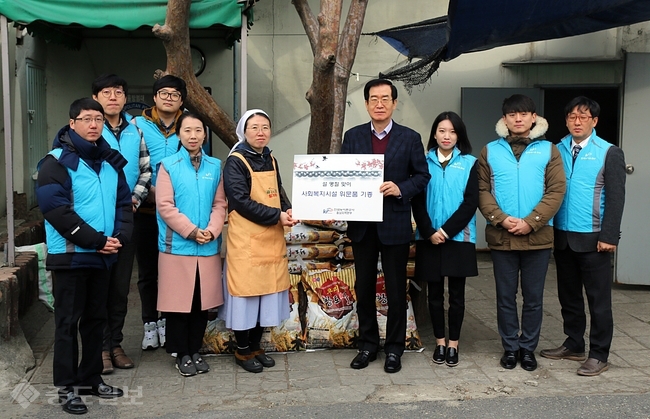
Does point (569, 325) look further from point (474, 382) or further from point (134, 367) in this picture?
point (134, 367)

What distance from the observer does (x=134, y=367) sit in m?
4.78

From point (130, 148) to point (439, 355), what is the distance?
2.60 metres

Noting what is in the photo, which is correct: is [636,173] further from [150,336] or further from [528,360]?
[150,336]

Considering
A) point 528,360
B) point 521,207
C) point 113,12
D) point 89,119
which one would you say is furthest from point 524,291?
point 113,12

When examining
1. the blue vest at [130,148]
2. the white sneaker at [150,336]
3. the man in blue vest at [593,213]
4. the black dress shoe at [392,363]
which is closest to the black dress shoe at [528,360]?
the man in blue vest at [593,213]

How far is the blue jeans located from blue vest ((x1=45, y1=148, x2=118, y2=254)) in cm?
262

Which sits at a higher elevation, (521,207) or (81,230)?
(521,207)

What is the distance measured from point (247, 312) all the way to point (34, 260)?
2.23 metres

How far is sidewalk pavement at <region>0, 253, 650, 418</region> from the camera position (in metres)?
4.14

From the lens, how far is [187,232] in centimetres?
439

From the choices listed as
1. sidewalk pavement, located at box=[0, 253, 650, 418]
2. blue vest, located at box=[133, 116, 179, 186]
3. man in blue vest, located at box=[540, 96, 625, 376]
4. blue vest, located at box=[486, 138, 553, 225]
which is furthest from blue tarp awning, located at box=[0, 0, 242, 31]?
man in blue vest, located at box=[540, 96, 625, 376]

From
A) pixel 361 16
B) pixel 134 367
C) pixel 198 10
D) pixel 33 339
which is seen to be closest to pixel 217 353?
pixel 134 367

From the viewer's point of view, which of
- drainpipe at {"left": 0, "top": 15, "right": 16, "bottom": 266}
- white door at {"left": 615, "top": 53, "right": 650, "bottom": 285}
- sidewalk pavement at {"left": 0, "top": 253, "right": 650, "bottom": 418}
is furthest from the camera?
white door at {"left": 615, "top": 53, "right": 650, "bottom": 285}

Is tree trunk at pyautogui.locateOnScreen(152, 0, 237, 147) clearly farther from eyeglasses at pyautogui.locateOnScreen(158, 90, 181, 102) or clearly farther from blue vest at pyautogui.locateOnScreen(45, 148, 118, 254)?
blue vest at pyautogui.locateOnScreen(45, 148, 118, 254)
